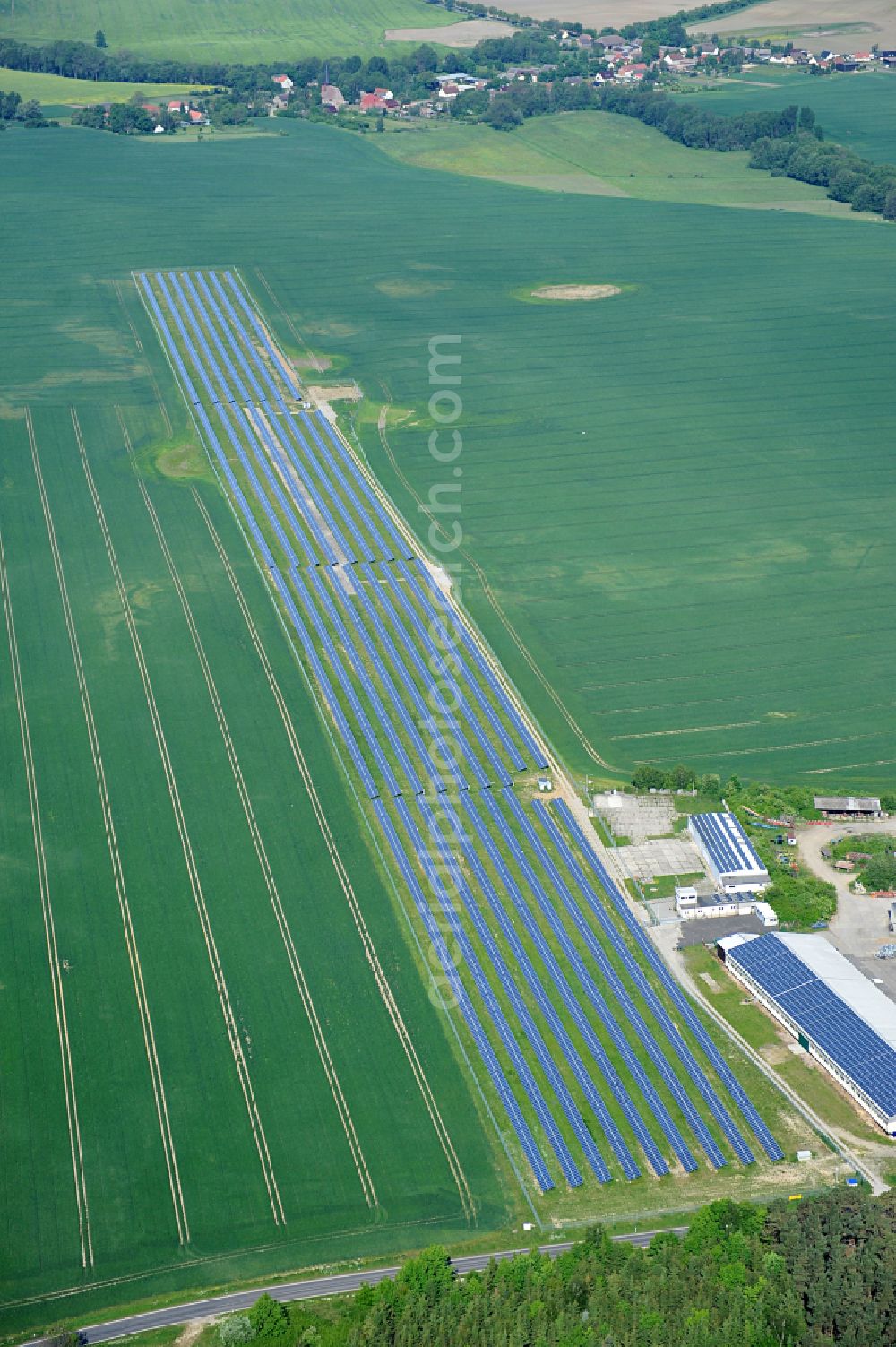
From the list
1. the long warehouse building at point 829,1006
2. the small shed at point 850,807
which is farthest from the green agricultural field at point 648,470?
the long warehouse building at point 829,1006

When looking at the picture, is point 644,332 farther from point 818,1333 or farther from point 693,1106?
point 818,1333

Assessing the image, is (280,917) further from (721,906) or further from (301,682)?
(721,906)

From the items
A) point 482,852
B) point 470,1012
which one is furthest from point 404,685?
point 470,1012

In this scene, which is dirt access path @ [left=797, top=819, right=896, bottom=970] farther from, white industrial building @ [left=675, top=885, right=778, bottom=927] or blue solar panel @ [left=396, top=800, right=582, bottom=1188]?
blue solar panel @ [left=396, top=800, right=582, bottom=1188]

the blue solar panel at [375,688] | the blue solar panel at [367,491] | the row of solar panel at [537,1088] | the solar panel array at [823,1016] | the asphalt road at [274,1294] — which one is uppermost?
the blue solar panel at [367,491]

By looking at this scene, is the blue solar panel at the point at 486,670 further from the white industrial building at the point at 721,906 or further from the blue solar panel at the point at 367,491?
the white industrial building at the point at 721,906

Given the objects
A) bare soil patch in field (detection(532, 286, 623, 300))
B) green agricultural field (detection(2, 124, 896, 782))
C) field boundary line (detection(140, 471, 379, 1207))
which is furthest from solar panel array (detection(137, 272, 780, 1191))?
bare soil patch in field (detection(532, 286, 623, 300))
